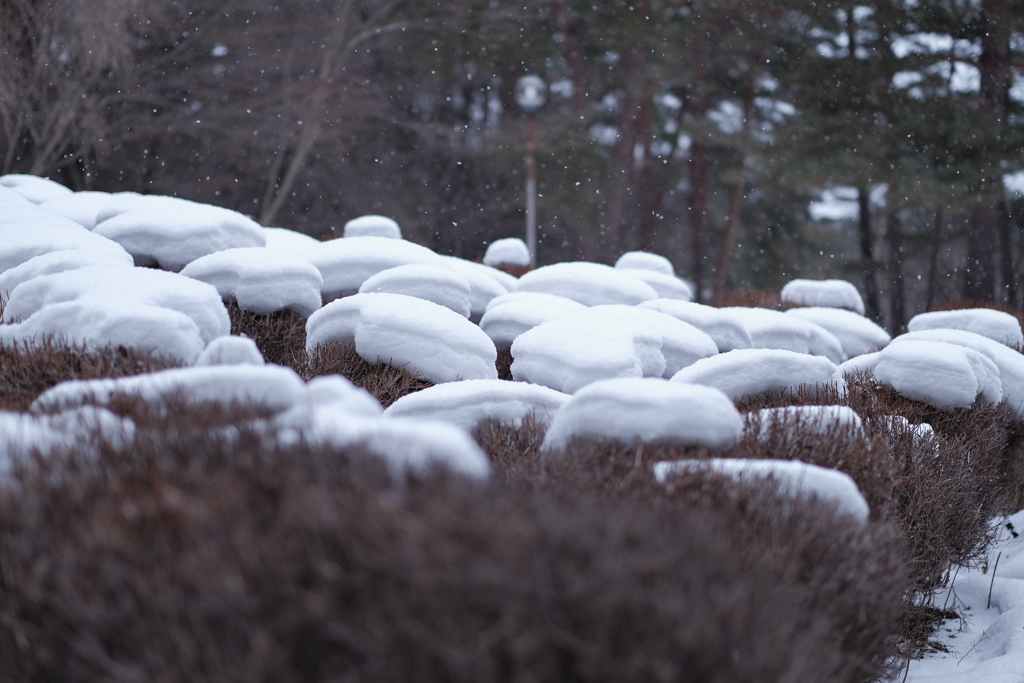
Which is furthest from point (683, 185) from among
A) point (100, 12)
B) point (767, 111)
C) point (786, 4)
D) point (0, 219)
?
point (0, 219)

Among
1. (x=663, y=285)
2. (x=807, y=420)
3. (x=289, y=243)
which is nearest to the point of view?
(x=807, y=420)

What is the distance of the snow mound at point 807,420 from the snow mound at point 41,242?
3.22 metres

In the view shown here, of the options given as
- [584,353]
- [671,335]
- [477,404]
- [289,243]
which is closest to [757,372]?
[584,353]

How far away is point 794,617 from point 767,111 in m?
16.5

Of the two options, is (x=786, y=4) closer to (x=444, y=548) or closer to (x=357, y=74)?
(x=357, y=74)

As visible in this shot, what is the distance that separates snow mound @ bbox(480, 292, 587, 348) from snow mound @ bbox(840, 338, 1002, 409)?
1.81 metres

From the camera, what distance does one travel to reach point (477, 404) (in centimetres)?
312

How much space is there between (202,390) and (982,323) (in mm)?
6475

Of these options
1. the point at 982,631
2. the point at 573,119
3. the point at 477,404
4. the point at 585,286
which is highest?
the point at 573,119

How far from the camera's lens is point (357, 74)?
1684 cm

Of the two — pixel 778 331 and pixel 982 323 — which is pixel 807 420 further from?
pixel 982 323

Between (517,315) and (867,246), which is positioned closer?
(517,315)

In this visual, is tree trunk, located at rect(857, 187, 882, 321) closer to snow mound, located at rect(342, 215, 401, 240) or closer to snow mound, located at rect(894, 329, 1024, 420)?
snow mound, located at rect(342, 215, 401, 240)

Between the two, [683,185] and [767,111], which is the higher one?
[767,111]
